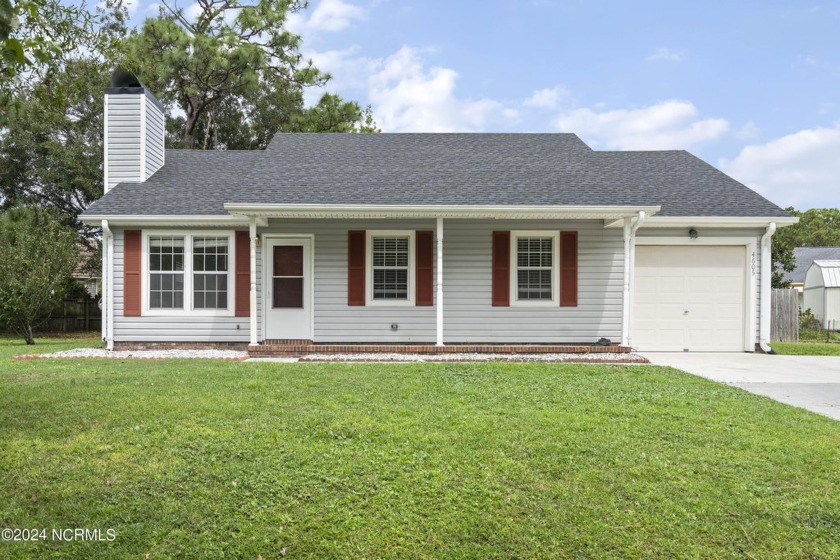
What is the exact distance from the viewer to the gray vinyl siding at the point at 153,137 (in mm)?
12000

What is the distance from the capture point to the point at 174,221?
1035cm

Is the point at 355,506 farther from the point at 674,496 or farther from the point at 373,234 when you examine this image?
the point at 373,234

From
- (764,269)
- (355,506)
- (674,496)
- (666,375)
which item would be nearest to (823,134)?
(764,269)

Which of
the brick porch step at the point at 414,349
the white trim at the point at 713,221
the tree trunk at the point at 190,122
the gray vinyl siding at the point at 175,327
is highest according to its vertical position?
the tree trunk at the point at 190,122

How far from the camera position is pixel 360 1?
982 centimetres

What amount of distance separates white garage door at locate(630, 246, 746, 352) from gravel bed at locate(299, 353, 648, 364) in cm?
175

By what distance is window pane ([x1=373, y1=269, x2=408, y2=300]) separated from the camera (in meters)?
10.7

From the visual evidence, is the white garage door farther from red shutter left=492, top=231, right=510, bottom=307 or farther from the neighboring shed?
the neighboring shed

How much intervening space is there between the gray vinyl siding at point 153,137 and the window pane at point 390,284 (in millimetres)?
5905

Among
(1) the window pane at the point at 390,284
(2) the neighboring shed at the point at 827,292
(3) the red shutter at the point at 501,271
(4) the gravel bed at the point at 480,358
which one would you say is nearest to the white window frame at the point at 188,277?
(4) the gravel bed at the point at 480,358

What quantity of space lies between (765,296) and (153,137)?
13.6 metres

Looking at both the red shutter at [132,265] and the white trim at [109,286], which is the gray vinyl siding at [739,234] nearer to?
the red shutter at [132,265]

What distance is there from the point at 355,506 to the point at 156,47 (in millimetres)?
20529

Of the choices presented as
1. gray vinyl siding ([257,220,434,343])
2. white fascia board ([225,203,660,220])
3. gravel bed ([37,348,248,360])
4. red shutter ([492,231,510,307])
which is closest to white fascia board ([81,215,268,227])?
white fascia board ([225,203,660,220])
